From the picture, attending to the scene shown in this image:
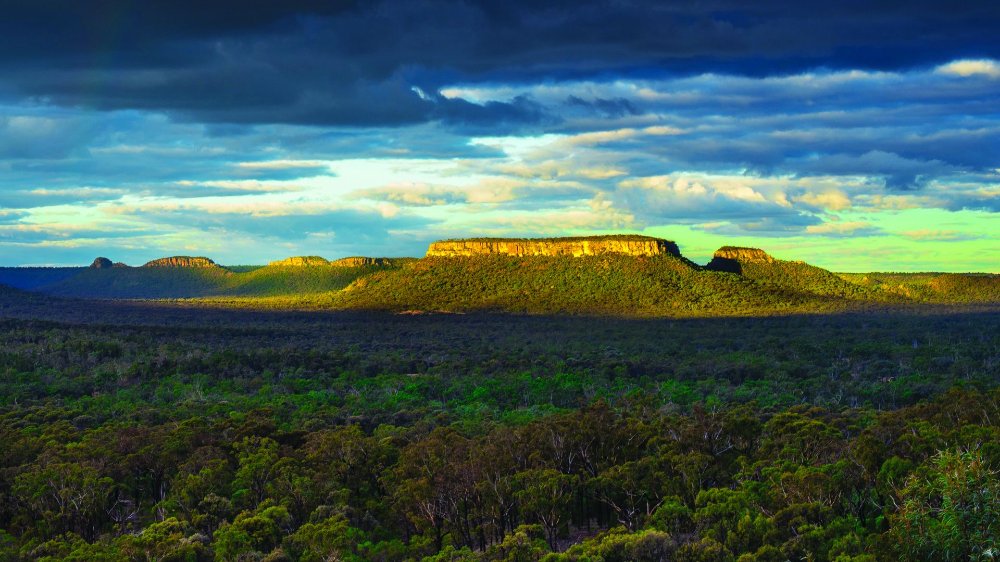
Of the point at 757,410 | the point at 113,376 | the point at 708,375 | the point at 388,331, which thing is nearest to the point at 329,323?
the point at 388,331

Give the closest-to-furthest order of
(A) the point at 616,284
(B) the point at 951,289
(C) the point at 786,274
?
1. (A) the point at 616,284
2. (B) the point at 951,289
3. (C) the point at 786,274

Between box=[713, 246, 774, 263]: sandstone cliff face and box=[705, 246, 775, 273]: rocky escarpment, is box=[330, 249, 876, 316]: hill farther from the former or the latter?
box=[713, 246, 774, 263]: sandstone cliff face

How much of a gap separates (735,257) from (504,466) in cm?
15581

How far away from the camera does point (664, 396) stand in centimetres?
6250

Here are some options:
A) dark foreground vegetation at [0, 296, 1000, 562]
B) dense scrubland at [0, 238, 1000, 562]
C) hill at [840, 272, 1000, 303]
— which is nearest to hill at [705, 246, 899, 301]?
hill at [840, 272, 1000, 303]

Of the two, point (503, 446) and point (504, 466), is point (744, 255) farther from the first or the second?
point (504, 466)

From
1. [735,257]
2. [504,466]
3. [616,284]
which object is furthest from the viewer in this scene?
[735,257]

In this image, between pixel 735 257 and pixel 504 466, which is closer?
pixel 504 466

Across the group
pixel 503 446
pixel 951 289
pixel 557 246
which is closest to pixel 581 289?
pixel 557 246

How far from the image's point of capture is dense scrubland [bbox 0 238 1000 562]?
92.8ft

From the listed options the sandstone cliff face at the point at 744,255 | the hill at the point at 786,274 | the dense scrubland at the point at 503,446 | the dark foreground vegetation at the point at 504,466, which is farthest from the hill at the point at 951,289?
the dark foreground vegetation at the point at 504,466

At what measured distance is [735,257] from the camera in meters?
183

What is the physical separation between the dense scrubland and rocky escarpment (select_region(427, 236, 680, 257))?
197 ft

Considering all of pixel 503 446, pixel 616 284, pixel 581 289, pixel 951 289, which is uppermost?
pixel 616 284
